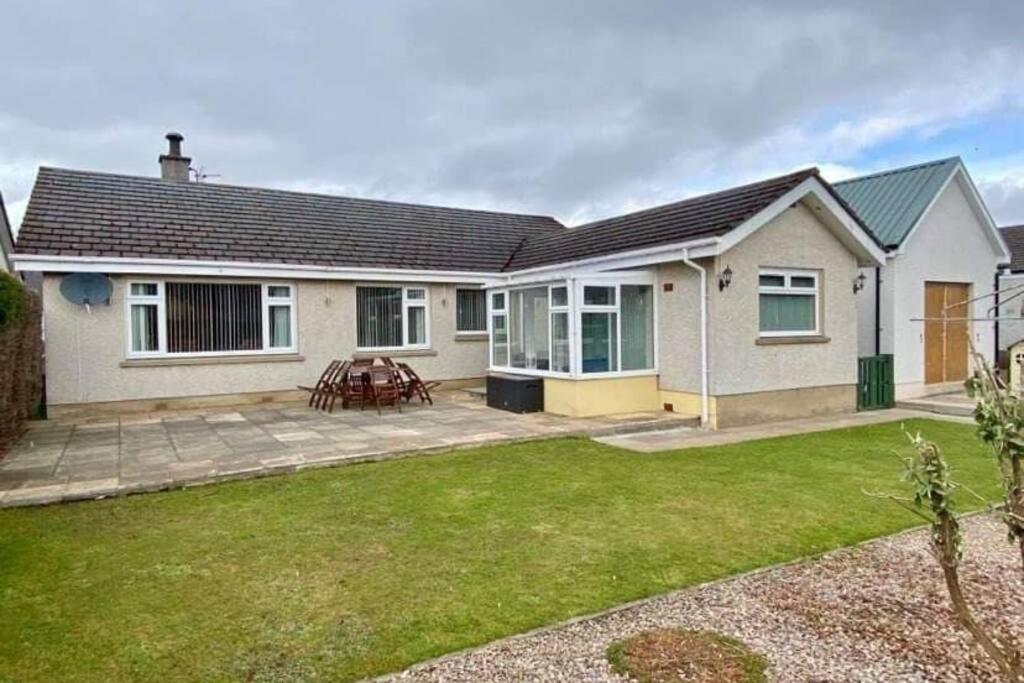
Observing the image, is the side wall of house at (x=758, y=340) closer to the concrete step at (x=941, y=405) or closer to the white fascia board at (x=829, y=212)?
the white fascia board at (x=829, y=212)

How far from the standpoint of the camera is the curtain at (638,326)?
12.1 meters

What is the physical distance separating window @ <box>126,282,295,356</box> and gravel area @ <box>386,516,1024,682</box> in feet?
40.8

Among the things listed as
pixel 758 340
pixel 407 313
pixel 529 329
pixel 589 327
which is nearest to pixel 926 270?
pixel 758 340

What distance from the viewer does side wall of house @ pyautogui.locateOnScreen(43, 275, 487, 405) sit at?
1276cm

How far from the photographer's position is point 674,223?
1256 cm

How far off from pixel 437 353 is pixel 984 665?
1414cm

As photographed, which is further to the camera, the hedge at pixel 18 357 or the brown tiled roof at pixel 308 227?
the brown tiled roof at pixel 308 227

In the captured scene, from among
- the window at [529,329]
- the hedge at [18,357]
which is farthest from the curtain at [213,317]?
the window at [529,329]

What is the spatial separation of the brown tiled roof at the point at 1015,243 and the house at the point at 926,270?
8.68 metres

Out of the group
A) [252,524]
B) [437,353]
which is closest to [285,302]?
[437,353]

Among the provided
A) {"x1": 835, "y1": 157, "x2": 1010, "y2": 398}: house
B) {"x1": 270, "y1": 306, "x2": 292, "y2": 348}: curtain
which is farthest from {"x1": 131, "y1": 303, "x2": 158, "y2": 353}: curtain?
{"x1": 835, "y1": 157, "x2": 1010, "y2": 398}: house

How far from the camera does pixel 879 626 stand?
3840 mm

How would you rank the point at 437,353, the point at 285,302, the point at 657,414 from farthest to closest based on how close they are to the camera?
the point at 437,353
the point at 285,302
the point at 657,414

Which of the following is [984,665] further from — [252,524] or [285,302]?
[285,302]
